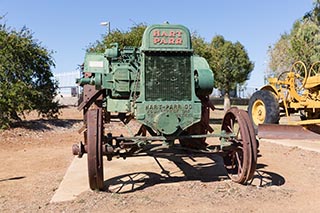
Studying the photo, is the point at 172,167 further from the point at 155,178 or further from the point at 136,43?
the point at 136,43

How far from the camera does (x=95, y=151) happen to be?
465 cm

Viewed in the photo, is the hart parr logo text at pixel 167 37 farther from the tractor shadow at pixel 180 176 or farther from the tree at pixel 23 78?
the tree at pixel 23 78

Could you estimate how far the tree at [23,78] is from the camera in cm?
1168

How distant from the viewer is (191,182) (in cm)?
548

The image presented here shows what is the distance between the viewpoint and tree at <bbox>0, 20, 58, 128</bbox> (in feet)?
38.3

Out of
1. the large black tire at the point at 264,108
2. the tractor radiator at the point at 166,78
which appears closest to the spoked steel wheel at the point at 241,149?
Result: the tractor radiator at the point at 166,78

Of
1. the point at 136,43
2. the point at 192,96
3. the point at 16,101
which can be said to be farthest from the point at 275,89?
the point at 16,101

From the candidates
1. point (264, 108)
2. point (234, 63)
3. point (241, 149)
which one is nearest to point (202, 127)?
point (241, 149)

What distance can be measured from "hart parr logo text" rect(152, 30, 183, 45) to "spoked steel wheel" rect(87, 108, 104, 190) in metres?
1.36

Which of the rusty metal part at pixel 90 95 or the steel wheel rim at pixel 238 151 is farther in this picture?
the rusty metal part at pixel 90 95

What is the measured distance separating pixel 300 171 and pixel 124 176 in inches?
121

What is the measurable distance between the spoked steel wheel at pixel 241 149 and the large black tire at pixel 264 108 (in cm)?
385

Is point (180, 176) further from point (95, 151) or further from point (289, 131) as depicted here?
point (289, 131)

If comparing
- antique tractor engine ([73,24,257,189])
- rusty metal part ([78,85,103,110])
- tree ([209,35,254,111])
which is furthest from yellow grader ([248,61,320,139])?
tree ([209,35,254,111])
